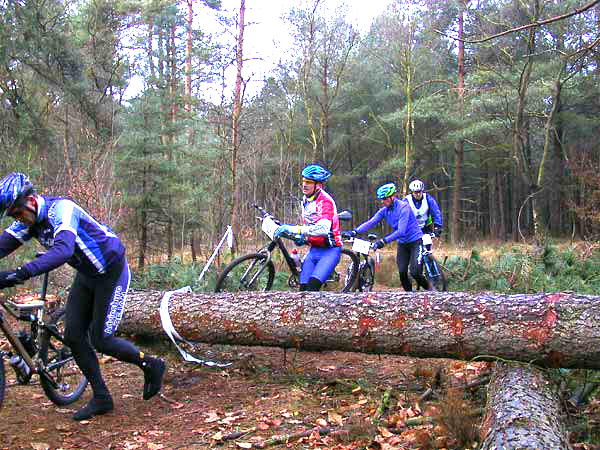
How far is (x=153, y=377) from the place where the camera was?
15.0ft

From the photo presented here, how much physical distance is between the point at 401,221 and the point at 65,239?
201 inches

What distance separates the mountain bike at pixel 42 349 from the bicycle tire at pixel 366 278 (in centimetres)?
452

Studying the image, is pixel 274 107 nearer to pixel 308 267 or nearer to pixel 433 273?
pixel 433 273

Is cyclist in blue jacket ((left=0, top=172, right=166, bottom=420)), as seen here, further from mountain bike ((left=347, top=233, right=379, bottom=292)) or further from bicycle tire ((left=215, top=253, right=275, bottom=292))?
mountain bike ((left=347, top=233, right=379, bottom=292))

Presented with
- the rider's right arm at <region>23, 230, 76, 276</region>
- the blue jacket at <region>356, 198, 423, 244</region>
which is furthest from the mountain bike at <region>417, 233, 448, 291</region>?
the rider's right arm at <region>23, 230, 76, 276</region>

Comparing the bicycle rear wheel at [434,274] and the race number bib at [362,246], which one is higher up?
the race number bib at [362,246]

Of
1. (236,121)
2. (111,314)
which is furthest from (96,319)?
(236,121)

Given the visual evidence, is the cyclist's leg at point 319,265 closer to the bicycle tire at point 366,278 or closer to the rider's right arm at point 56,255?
the bicycle tire at point 366,278

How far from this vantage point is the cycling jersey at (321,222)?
5969 mm

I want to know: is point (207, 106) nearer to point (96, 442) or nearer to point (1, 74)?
point (1, 74)

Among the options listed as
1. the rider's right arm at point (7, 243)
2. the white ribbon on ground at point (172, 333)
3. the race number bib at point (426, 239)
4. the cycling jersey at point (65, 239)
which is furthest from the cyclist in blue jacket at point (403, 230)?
the rider's right arm at point (7, 243)

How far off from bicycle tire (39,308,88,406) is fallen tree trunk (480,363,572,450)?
11.6 ft

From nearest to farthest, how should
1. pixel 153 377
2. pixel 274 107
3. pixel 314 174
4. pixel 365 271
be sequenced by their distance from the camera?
1. pixel 153 377
2. pixel 314 174
3. pixel 365 271
4. pixel 274 107

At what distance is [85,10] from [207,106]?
18.5ft
